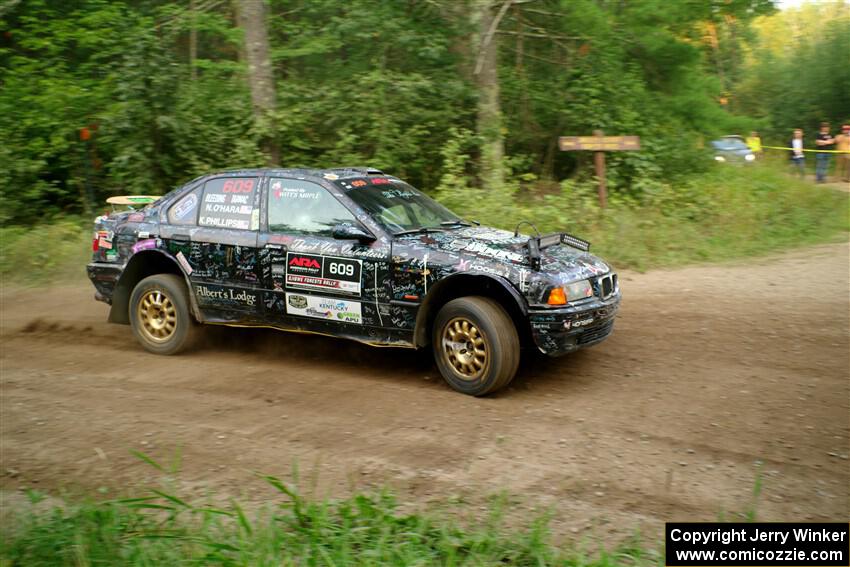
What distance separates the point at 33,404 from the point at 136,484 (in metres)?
2.01

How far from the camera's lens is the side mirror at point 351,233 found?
6305 millimetres

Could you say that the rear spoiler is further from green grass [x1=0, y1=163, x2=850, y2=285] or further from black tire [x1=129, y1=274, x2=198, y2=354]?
green grass [x1=0, y1=163, x2=850, y2=285]

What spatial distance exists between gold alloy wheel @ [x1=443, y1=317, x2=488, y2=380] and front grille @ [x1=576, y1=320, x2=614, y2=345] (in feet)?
2.51

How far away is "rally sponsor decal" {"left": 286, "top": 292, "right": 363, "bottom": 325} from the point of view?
6.54 m

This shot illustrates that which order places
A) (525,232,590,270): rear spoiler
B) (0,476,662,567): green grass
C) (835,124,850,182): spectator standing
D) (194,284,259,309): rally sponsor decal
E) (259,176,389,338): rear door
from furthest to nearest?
(835,124,850,182): spectator standing
(194,284,259,309): rally sponsor decal
(259,176,389,338): rear door
(525,232,590,270): rear spoiler
(0,476,662,567): green grass

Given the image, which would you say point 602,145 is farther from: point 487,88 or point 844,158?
point 844,158

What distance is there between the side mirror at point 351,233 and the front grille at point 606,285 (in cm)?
187

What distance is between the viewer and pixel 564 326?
5895 millimetres

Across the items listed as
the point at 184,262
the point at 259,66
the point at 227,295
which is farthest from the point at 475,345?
the point at 259,66

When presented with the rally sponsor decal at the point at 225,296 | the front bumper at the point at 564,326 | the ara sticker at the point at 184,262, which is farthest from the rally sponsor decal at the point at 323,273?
the front bumper at the point at 564,326

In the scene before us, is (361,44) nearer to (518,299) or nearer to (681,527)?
(518,299)

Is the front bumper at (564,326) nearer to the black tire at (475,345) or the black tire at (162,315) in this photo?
the black tire at (475,345)

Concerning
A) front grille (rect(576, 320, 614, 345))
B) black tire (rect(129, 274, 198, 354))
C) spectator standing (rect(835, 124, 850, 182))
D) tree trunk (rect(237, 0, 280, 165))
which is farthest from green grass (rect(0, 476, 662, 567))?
spectator standing (rect(835, 124, 850, 182))

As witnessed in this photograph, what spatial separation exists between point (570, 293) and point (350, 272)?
1.81 metres
